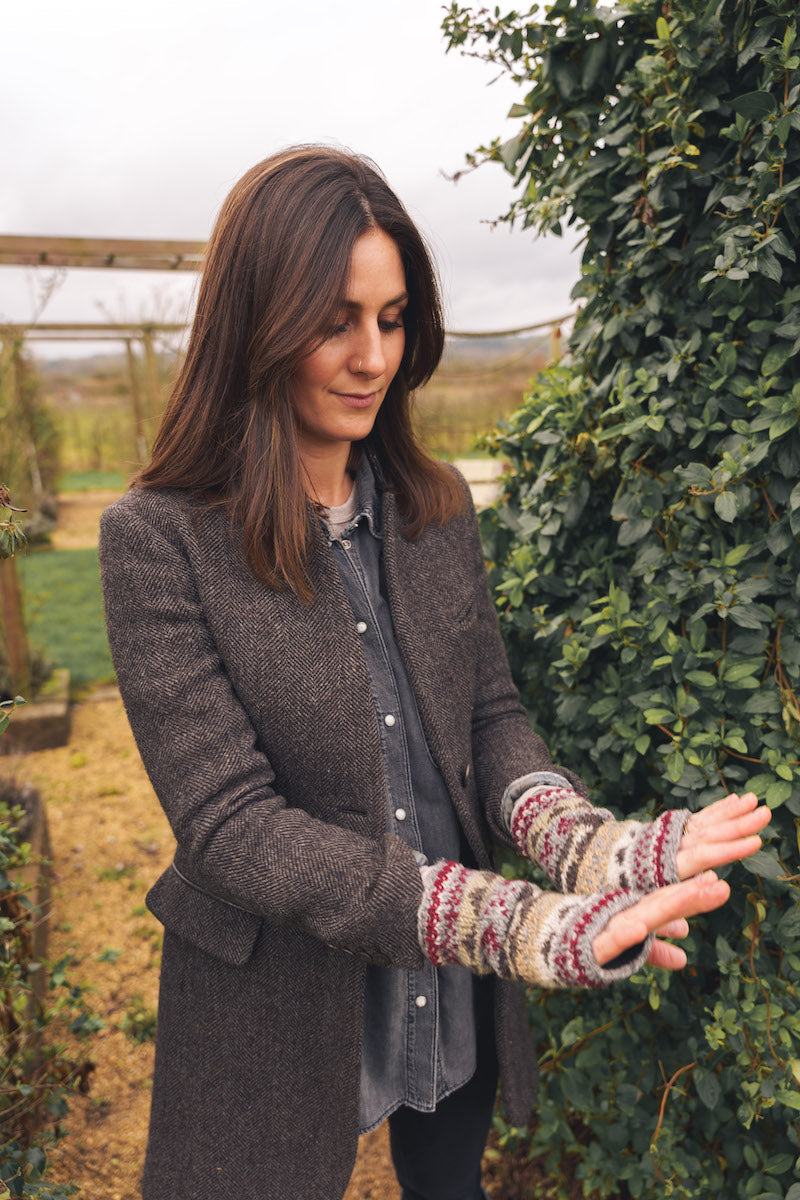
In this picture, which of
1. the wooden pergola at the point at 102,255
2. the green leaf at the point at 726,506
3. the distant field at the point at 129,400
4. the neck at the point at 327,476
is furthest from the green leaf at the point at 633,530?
the wooden pergola at the point at 102,255

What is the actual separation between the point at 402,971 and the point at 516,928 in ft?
1.73

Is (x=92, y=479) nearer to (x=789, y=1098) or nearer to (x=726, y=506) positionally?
(x=726, y=506)

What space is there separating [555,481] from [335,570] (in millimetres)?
643

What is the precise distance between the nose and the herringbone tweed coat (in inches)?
11.5

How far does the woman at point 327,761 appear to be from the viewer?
1187 millimetres

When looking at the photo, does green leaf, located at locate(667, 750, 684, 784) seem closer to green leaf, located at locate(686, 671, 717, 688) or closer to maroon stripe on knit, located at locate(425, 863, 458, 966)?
green leaf, located at locate(686, 671, 717, 688)

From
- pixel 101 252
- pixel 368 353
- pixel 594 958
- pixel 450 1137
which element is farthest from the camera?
pixel 101 252

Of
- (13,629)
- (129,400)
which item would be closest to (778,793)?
(13,629)

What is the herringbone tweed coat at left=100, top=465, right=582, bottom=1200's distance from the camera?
4.02 feet

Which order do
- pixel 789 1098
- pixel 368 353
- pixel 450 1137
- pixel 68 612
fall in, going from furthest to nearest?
pixel 68 612 → pixel 450 1137 → pixel 789 1098 → pixel 368 353

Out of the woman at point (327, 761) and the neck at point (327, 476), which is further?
the neck at point (327, 476)

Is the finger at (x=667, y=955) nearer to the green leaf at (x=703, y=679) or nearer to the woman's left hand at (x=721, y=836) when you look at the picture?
the woman's left hand at (x=721, y=836)

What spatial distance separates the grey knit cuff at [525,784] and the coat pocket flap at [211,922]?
17.6 inches

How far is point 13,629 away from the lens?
5828 millimetres
